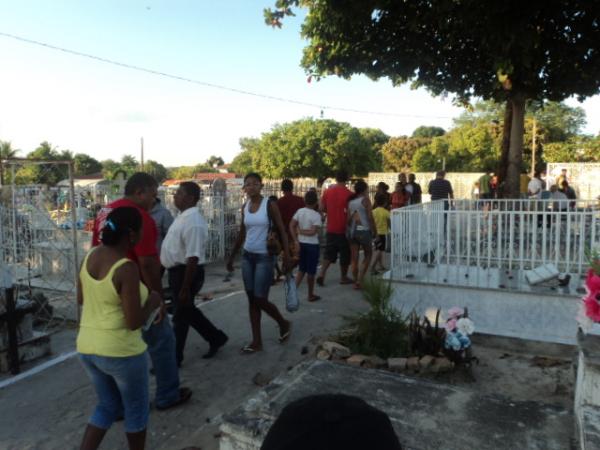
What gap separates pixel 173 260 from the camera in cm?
444

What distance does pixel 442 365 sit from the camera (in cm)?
443

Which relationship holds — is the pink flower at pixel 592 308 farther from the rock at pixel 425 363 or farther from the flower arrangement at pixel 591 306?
the rock at pixel 425 363

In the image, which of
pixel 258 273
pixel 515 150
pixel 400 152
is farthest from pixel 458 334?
pixel 400 152

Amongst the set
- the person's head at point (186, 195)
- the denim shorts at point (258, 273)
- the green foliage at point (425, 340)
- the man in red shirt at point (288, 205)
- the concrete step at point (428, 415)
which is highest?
the person's head at point (186, 195)

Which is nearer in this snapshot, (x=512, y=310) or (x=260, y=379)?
(x=260, y=379)

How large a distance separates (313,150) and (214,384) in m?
35.7

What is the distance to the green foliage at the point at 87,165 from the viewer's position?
80.9 m

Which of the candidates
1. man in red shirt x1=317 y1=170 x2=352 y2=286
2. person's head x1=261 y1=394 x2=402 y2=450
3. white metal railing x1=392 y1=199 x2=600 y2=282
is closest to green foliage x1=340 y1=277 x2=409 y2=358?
white metal railing x1=392 y1=199 x2=600 y2=282

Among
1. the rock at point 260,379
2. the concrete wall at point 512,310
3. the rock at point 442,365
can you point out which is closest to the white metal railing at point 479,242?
the concrete wall at point 512,310

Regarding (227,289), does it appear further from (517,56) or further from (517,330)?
(517,56)

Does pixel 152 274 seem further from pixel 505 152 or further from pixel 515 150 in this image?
pixel 505 152

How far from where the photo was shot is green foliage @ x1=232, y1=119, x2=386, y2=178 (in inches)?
1535

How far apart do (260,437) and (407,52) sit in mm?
8852

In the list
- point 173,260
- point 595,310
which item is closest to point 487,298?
point 595,310
